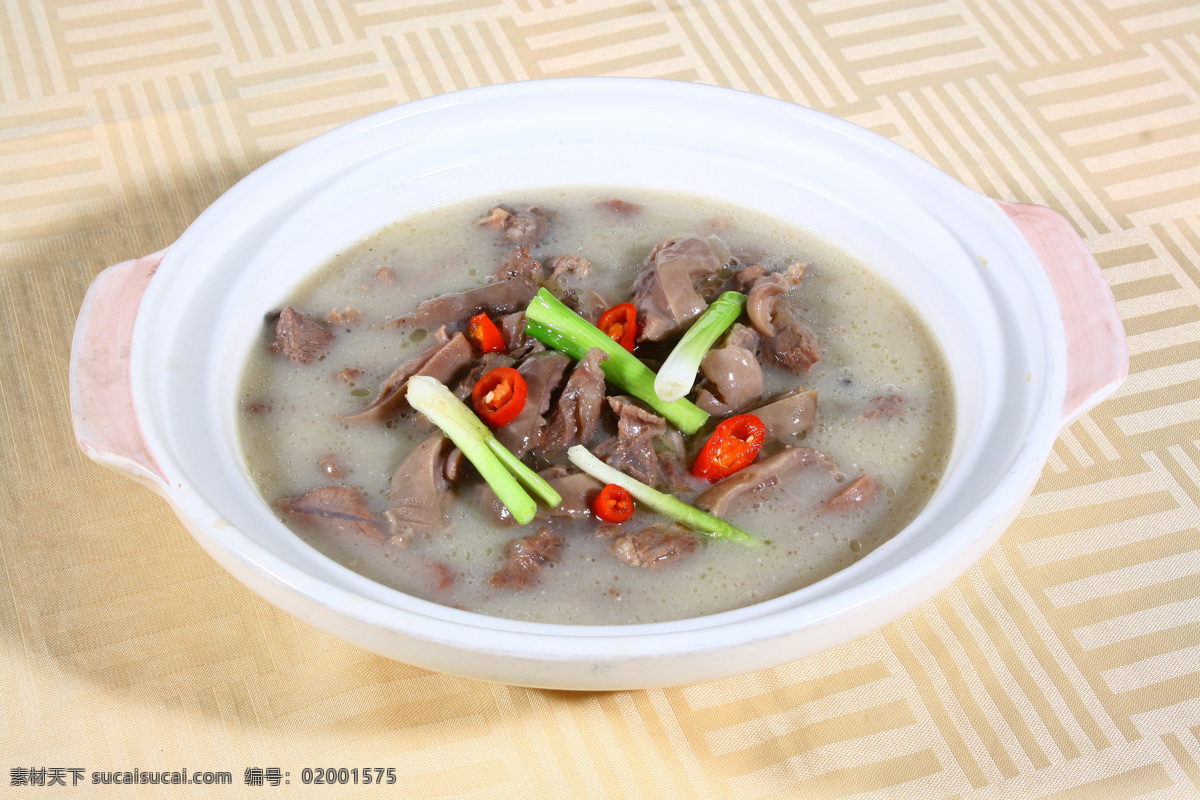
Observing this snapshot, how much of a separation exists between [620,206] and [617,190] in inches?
2.4

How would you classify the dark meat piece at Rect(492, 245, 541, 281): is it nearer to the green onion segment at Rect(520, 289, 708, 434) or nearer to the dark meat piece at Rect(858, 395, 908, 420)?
the green onion segment at Rect(520, 289, 708, 434)

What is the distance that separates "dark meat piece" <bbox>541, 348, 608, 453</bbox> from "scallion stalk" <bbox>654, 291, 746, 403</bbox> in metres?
0.12

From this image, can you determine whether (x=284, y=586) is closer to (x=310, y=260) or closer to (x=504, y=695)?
(x=504, y=695)

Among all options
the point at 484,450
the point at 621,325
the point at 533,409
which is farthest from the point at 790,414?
the point at 484,450

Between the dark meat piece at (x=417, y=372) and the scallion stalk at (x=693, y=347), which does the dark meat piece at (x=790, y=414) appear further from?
the dark meat piece at (x=417, y=372)

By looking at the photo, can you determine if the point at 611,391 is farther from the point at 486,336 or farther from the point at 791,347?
the point at 791,347

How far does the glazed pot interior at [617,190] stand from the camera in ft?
5.58

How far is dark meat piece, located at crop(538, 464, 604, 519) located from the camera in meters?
1.94

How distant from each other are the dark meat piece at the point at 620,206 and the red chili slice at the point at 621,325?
0.42m

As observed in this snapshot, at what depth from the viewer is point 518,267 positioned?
7.75 ft

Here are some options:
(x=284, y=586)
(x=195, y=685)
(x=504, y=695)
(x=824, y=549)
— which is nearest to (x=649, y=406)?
(x=824, y=549)

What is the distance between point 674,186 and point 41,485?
160cm

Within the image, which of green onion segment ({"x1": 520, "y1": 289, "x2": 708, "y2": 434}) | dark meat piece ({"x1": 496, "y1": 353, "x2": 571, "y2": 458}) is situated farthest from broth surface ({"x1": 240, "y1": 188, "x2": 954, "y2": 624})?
green onion segment ({"x1": 520, "y1": 289, "x2": 708, "y2": 434})

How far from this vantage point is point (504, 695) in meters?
2.00
